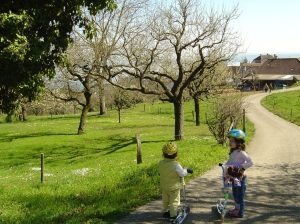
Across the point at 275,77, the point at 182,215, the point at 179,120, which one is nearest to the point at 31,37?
the point at 182,215

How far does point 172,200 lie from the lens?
6234 mm

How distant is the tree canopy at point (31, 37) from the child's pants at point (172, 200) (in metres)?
4.48

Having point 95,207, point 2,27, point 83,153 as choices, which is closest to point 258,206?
point 95,207

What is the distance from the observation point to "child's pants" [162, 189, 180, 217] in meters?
6.16

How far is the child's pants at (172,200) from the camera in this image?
616 cm

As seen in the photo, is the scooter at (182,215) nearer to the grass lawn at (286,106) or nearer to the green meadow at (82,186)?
the green meadow at (82,186)

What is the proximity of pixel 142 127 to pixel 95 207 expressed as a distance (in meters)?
25.6

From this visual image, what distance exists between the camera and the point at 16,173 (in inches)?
633

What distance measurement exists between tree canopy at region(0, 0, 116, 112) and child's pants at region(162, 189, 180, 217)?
448cm

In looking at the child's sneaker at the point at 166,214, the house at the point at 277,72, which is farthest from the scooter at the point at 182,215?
the house at the point at 277,72

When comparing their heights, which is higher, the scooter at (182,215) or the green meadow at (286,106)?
the green meadow at (286,106)

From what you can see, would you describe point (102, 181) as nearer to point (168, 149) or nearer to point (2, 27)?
point (168, 149)

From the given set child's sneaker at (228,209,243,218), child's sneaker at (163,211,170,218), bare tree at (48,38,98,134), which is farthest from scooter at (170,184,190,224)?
bare tree at (48,38,98,134)

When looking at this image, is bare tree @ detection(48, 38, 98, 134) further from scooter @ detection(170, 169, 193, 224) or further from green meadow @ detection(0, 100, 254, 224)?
scooter @ detection(170, 169, 193, 224)
